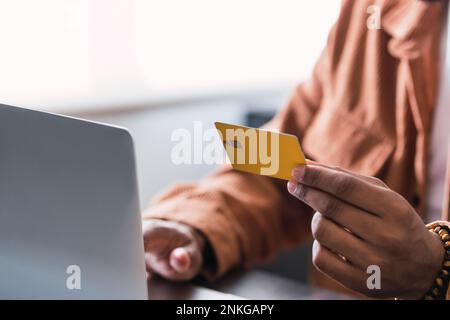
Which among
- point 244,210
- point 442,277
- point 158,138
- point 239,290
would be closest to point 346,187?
point 442,277

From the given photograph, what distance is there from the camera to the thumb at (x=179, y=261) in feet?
2.16

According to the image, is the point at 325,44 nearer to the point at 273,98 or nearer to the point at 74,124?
the point at 74,124

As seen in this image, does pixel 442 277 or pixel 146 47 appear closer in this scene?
pixel 442 277

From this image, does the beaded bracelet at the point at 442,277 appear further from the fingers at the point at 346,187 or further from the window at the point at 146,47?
the window at the point at 146,47

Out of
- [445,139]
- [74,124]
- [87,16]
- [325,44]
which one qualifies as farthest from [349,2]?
[87,16]

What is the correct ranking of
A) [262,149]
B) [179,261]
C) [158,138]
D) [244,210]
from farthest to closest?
[158,138]
[244,210]
[179,261]
[262,149]

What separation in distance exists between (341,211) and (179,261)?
0.28 m

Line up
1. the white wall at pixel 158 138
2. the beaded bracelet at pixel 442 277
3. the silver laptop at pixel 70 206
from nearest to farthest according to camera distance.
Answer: the silver laptop at pixel 70 206
the beaded bracelet at pixel 442 277
the white wall at pixel 158 138

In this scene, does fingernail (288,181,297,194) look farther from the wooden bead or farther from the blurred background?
the blurred background

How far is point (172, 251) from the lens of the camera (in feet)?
2.22

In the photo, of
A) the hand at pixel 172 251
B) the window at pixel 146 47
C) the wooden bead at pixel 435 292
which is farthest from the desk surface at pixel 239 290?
the window at pixel 146 47

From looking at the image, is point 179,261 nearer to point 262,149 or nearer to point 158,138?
point 262,149

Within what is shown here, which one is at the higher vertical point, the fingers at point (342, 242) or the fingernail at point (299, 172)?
the fingernail at point (299, 172)

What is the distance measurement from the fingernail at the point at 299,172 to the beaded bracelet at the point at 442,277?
0.15 meters
